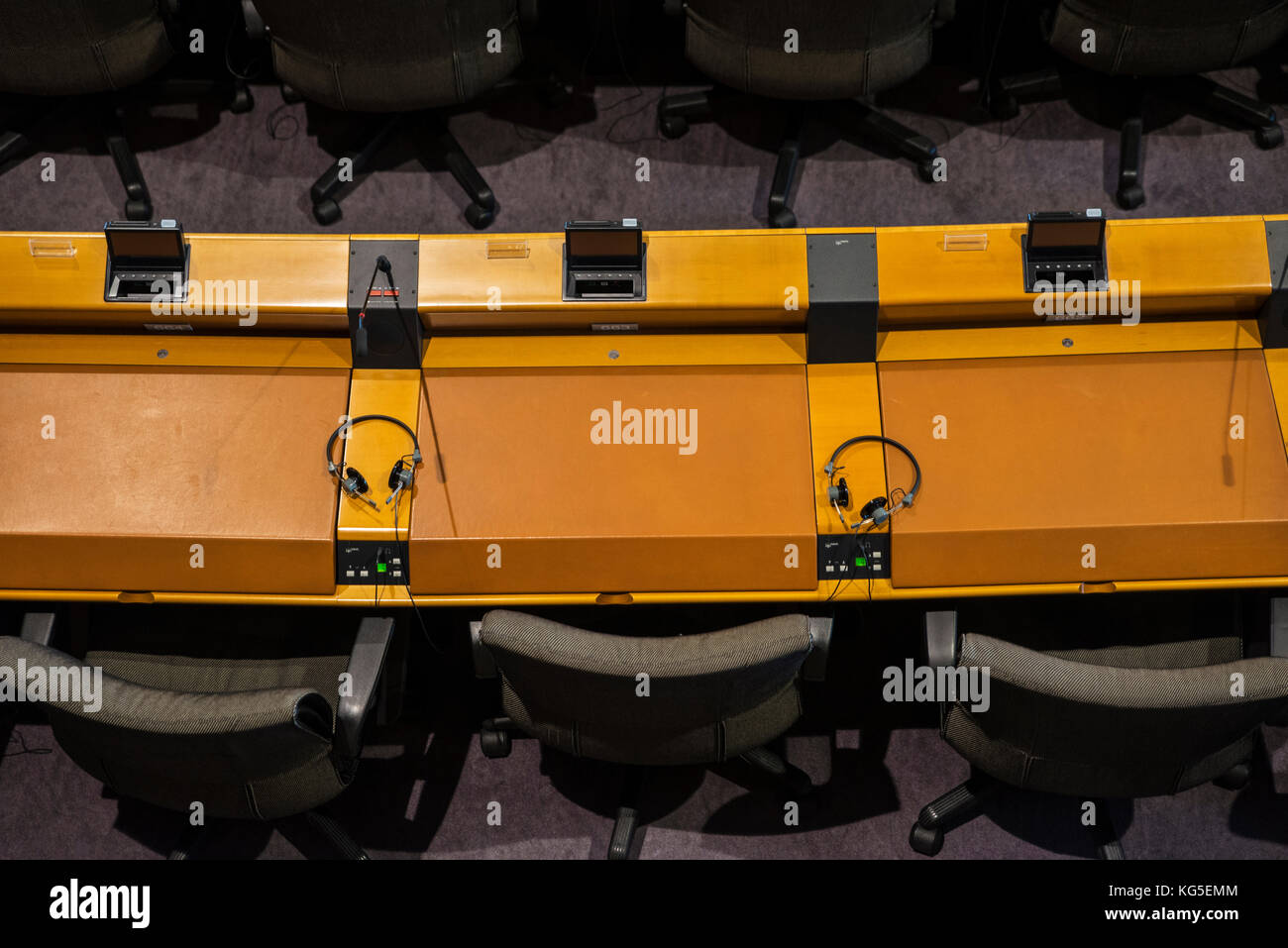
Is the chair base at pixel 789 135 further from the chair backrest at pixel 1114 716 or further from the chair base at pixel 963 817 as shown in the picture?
the chair base at pixel 963 817

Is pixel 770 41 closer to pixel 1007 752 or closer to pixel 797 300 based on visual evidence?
pixel 797 300

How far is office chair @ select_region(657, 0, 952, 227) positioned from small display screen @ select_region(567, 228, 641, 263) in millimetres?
707

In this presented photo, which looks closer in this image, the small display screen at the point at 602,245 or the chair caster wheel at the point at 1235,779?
the small display screen at the point at 602,245

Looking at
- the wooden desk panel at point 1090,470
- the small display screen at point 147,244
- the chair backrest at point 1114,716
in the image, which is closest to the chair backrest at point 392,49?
the small display screen at point 147,244

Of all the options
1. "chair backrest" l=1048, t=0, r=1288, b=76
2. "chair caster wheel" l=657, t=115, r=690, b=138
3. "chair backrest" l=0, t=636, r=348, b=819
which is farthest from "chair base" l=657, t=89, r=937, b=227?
"chair backrest" l=0, t=636, r=348, b=819

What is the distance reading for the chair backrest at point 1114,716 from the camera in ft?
6.49

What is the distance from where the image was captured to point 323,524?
7.84 ft

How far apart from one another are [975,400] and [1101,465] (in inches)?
11.6

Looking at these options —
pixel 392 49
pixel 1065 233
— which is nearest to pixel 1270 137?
pixel 1065 233

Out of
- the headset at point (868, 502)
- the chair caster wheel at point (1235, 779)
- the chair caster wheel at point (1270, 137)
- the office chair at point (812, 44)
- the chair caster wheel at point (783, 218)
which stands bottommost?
the chair caster wheel at point (1235, 779)

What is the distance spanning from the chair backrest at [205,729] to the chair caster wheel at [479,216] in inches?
49.8

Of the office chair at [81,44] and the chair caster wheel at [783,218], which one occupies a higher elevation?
the office chair at [81,44]

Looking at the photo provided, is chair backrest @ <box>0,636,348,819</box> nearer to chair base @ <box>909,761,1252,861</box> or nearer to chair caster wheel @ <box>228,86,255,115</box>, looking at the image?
chair base @ <box>909,761,1252,861</box>

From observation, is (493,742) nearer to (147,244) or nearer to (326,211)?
(147,244)
